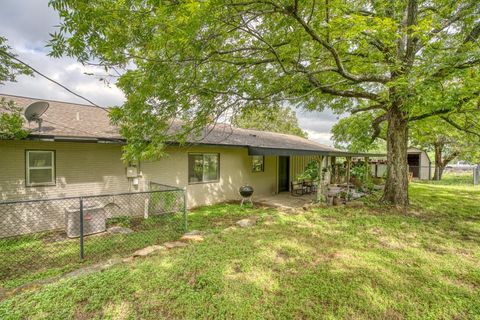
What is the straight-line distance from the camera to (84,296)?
321cm

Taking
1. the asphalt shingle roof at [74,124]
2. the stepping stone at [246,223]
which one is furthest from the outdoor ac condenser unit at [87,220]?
the stepping stone at [246,223]

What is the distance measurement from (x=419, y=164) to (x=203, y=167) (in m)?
24.4

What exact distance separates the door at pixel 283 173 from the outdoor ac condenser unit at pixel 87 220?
8834mm

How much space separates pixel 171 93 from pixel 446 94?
20.4 feet

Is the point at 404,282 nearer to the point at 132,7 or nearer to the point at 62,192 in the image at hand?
the point at 132,7

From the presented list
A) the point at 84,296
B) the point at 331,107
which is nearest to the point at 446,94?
the point at 331,107

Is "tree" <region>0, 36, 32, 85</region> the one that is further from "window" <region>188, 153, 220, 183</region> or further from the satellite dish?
"window" <region>188, 153, 220, 183</region>

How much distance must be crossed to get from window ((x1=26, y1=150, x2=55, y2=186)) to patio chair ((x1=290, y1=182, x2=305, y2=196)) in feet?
31.3

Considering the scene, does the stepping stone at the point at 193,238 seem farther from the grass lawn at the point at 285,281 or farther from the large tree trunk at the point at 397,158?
the large tree trunk at the point at 397,158

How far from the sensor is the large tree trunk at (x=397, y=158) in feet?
28.8

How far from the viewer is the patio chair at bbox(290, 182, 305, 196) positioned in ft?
40.5

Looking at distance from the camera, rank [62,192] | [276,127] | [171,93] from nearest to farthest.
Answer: [171,93], [62,192], [276,127]

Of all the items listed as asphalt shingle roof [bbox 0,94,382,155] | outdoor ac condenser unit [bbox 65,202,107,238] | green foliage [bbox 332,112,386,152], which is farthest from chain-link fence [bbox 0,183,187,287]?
green foliage [bbox 332,112,386,152]

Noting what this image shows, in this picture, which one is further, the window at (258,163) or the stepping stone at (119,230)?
the window at (258,163)
